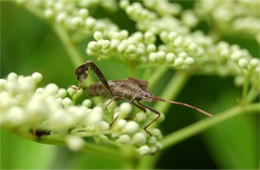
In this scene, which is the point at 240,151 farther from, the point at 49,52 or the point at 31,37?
the point at 31,37

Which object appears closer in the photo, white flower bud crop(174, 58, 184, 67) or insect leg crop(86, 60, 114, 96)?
insect leg crop(86, 60, 114, 96)

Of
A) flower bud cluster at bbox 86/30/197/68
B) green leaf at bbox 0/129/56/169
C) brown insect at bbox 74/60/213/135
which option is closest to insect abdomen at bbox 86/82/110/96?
brown insect at bbox 74/60/213/135

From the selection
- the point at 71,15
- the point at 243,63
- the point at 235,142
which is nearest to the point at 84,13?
the point at 71,15

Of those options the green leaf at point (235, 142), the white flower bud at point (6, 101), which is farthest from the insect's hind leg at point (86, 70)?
the green leaf at point (235, 142)

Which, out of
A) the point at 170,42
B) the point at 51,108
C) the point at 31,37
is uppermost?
the point at 31,37

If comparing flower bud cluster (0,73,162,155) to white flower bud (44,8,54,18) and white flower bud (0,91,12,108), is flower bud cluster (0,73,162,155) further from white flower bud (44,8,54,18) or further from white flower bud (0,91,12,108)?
white flower bud (44,8,54,18)

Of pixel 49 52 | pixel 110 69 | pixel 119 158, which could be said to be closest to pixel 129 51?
pixel 119 158

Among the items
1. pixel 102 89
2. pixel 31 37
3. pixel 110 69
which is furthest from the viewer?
pixel 31 37
